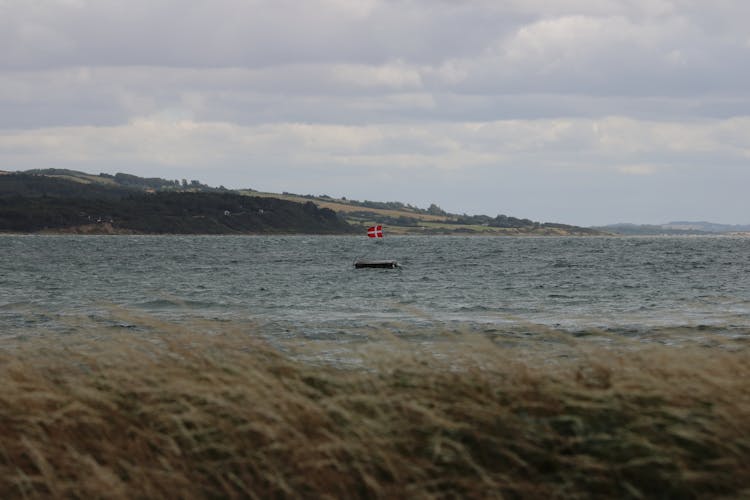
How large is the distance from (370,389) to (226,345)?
1935mm

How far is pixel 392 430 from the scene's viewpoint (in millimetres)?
6875

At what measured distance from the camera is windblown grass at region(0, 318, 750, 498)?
6156 mm

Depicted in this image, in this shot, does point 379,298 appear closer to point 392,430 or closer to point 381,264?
point 392,430

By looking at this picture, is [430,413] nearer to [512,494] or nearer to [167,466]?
[512,494]

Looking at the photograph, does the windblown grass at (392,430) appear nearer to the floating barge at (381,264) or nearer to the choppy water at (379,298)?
the choppy water at (379,298)

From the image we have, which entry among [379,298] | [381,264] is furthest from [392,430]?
[381,264]

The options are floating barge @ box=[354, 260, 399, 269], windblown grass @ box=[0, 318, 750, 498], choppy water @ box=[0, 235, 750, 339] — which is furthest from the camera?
floating barge @ box=[354, 260, 399, 269]

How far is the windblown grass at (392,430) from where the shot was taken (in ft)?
20.2

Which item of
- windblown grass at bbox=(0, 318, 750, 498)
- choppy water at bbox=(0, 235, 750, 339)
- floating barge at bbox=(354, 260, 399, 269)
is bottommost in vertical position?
floating barge at bbox=(354, 260, 399, 269)

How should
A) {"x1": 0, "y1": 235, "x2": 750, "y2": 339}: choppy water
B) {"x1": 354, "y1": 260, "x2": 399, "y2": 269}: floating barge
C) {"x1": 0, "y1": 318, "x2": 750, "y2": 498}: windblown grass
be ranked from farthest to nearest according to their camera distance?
1. {"x1": 354, "y1": 260, "x2": 399, "y2": 269}: floating barge
2. {"x1": 0, "y1": 235, "x2": 750, "y2": 339}: choppy water
3. {"x1": 0, "y1": 318, "x2": 750, "y2": 498}: windblown grass

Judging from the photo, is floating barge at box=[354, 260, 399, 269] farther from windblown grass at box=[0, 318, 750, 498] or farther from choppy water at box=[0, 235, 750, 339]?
windblown grass at box=[0, 318, 750, 498]

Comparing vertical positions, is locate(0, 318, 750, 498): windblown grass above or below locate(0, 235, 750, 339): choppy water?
above

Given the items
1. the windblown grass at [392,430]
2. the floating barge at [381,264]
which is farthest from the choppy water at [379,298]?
A: the floating barge at [381,264]

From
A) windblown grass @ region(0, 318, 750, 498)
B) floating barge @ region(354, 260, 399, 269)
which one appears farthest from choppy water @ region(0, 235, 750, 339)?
floating barge @ region(354, 260, 399, 269)
